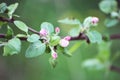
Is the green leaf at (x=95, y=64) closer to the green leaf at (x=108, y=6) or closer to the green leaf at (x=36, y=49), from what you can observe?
the green leaf at (x=108, y=6)

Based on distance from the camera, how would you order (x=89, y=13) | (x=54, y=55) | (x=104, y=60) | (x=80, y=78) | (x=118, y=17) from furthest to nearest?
(x=89, y=13) → (x=80, y=78) → (x=104, y=60) → (x=118, y=17) → (x=54, y=55)

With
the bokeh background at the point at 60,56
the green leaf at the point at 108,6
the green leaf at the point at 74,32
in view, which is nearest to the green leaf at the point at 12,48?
the green leaf at the point at 74,32

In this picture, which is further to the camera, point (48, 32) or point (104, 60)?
point (104, 60)

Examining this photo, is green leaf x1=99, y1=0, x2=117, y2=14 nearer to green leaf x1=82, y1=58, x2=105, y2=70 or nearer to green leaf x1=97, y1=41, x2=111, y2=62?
green leaf x1=97, y1=41, x2=111, y2=62

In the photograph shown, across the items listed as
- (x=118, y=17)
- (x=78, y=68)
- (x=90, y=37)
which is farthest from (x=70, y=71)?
(x=90, y=37)

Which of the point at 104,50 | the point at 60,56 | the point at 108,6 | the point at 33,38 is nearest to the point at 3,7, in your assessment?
the point at 33,38

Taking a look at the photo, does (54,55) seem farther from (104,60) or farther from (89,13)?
(89,13)

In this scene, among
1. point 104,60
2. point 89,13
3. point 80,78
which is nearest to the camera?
point 104,60

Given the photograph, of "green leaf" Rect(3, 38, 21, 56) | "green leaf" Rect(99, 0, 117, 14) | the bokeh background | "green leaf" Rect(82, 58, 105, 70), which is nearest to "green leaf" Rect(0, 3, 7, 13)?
"green leaf" Rect(3, 38, 21, 56)

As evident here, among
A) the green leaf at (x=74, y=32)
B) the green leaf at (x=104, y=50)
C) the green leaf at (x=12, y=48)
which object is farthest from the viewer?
the green leaf at (x=104, y=50)
